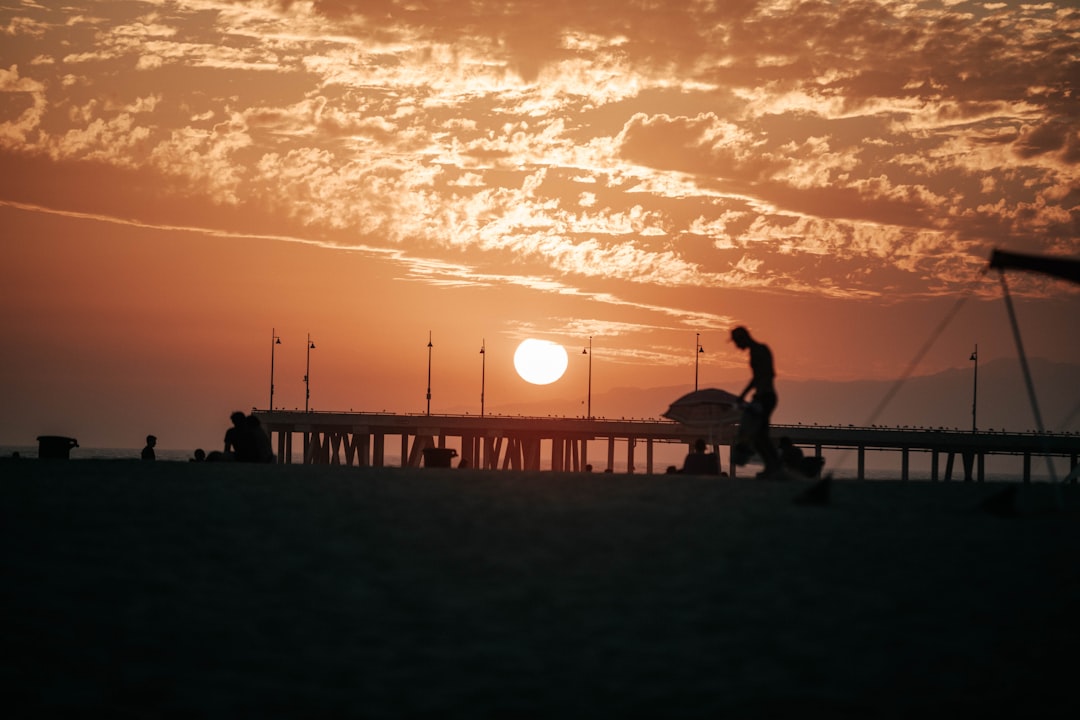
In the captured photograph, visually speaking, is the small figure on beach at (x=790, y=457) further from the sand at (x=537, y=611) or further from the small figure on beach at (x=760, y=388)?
the sand at (x=537, y=611)

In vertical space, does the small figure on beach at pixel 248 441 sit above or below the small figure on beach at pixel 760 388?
below

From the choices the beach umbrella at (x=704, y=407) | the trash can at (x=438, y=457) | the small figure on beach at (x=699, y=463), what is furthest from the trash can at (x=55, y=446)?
the beach umbrella at (x=704, y=407)

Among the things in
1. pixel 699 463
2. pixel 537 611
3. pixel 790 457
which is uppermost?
pixel 790 457

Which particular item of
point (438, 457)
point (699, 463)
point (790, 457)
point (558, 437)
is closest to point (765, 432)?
point (699, 463)

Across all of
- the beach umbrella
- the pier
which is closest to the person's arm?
the beach umbrella

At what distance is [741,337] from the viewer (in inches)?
802

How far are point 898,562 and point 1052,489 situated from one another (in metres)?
9.10

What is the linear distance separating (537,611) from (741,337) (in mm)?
10218

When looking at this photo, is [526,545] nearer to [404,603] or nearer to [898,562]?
[404,603]

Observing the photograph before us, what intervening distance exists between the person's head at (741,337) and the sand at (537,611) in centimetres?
467

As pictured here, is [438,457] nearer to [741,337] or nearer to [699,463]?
[699,463]

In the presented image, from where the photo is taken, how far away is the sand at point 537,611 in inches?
368

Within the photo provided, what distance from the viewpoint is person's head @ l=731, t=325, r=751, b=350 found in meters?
20.2

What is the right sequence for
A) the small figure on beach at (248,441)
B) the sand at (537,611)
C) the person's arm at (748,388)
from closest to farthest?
the sand at (537,611)
the person's arm at (748,388)
the small figure on beach at (248,441)
